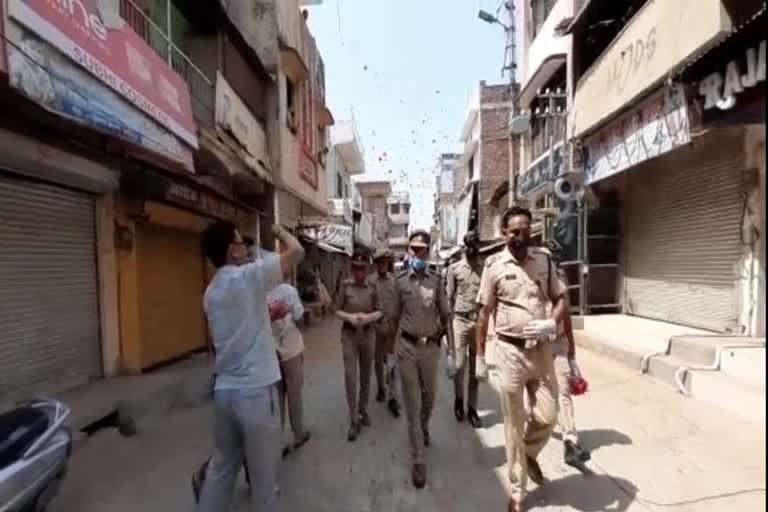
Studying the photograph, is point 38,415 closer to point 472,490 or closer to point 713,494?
point 472,490

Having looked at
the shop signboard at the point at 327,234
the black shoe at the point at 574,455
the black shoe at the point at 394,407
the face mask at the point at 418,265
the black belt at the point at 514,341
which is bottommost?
the black shoe at the point at 394,407

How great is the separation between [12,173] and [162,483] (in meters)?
3.47

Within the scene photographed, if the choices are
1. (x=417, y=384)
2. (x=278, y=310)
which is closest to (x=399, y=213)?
(x=278, y=310)

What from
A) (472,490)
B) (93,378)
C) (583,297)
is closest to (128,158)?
(93,378)

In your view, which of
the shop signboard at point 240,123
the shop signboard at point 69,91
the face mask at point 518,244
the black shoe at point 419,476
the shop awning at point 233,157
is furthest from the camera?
the shop signboard at point 240,123

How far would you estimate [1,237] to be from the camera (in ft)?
18.1

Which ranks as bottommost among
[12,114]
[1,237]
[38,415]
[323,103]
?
[38,415]

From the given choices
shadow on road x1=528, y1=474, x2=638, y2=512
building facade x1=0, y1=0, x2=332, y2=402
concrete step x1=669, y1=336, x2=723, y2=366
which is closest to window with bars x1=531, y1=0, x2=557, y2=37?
building facade x1=0, y1=0, x2=332, y2=402

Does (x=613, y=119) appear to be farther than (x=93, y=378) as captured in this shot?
Yes

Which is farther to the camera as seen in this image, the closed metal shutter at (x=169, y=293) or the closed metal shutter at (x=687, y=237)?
the closed metal shutter at (x=169, y=293)

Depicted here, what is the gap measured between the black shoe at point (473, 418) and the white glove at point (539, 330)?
223 centimetres

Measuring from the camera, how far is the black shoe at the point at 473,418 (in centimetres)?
547

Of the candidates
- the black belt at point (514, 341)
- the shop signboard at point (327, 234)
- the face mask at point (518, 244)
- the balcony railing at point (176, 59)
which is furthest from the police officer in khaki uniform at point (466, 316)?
the shop signboard at point (327, 234)

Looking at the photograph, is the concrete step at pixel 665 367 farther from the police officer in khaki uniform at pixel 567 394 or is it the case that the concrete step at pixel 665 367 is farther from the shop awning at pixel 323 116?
the shop awning at pixel 323 116
